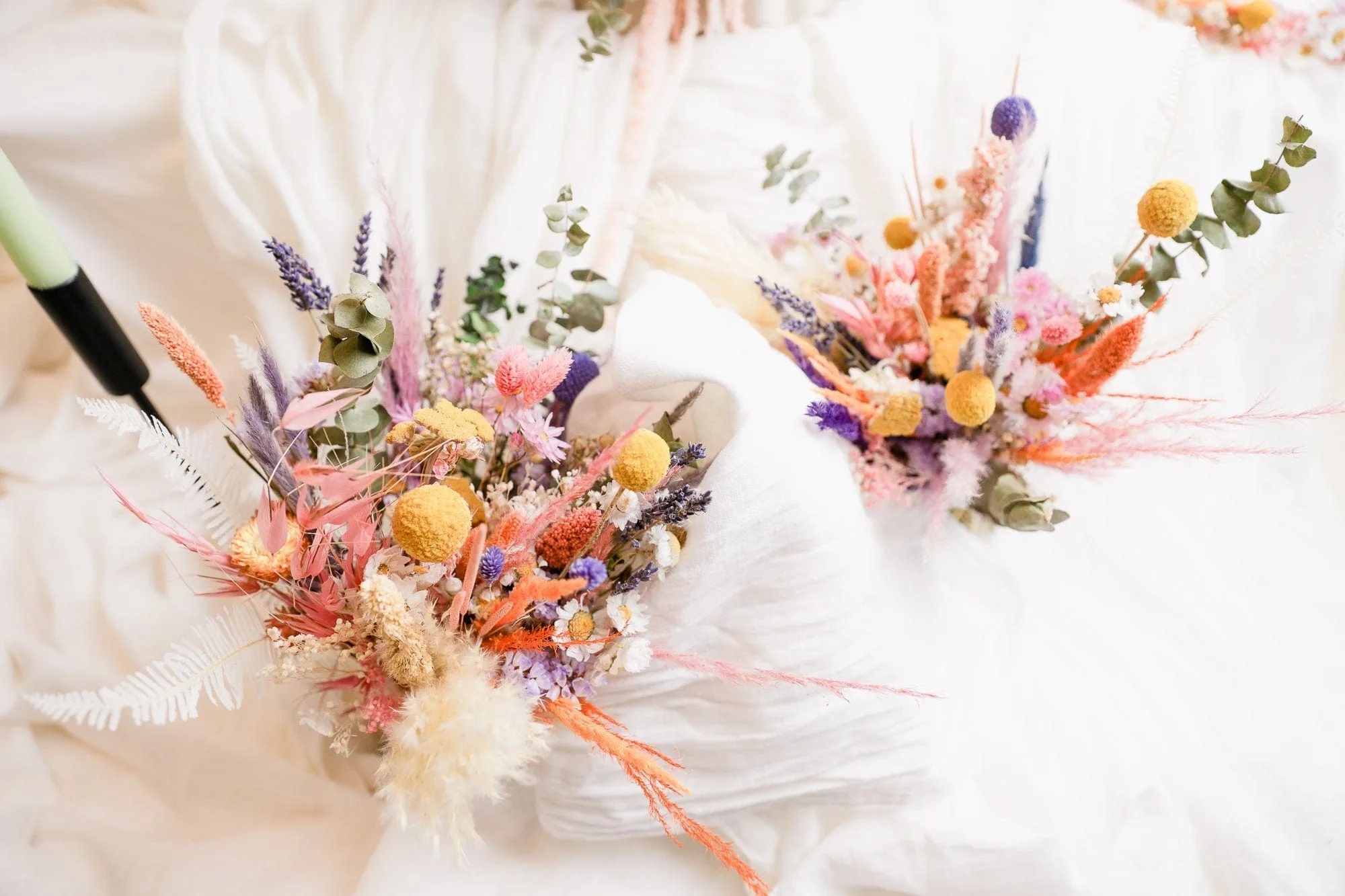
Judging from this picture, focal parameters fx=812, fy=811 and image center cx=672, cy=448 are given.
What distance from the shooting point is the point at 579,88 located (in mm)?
948

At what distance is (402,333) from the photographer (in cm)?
65

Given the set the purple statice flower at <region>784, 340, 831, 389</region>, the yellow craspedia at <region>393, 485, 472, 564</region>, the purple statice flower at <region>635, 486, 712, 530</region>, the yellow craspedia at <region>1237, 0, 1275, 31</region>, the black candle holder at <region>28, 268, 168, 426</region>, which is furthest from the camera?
the yellow craspedia at <region>1237, 0, 1275, 31</region>

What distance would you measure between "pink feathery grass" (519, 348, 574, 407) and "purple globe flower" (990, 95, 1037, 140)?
44 cm

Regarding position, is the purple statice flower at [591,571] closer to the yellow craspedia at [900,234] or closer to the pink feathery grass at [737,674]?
the pink feathery grass at [737,674]

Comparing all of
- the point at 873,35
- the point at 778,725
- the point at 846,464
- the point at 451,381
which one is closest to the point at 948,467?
the point at 846,464

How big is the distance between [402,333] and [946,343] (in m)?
0.48

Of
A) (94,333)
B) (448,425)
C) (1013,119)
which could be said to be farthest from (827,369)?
(94,333)

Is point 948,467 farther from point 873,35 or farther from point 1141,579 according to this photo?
point 873,35

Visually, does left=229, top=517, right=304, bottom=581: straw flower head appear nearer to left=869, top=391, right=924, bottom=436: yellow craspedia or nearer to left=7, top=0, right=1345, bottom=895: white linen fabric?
left=7, top=0, right=1345, bottom=895: white linen fabric

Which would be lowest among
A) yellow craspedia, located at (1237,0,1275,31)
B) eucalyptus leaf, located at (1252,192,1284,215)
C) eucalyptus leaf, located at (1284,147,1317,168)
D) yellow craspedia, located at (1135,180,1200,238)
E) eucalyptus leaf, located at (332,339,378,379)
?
eucalyptus leaf, located at (332,339,378,379)

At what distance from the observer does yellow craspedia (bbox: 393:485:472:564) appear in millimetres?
466

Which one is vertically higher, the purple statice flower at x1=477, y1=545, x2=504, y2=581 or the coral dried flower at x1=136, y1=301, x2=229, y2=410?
the coral dried flower at x1=136, y1=301, x2=229, y2=410

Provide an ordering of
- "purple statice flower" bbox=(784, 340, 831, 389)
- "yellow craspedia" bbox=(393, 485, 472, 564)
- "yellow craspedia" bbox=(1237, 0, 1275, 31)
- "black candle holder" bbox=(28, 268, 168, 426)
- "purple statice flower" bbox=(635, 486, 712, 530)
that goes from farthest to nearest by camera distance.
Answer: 1. "yellow craspedia" bbox=(1237, 0, 1275, 31)
2. "purple statice flower" bbox=(784, 340, 831, 389)
3. "black candle holder" bbox=(28, 268, 168, 426)
4. "purple statice flower" bbox=(635, 486, 712, 530)
5. "yellow craspedia" bbox=(393, 485, 472, 564)

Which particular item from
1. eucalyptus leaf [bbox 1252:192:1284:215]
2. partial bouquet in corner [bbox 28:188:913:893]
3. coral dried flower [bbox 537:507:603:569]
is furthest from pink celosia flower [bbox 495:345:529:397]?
eucalyptus leaf [bbox 1252:192:1284:215]
